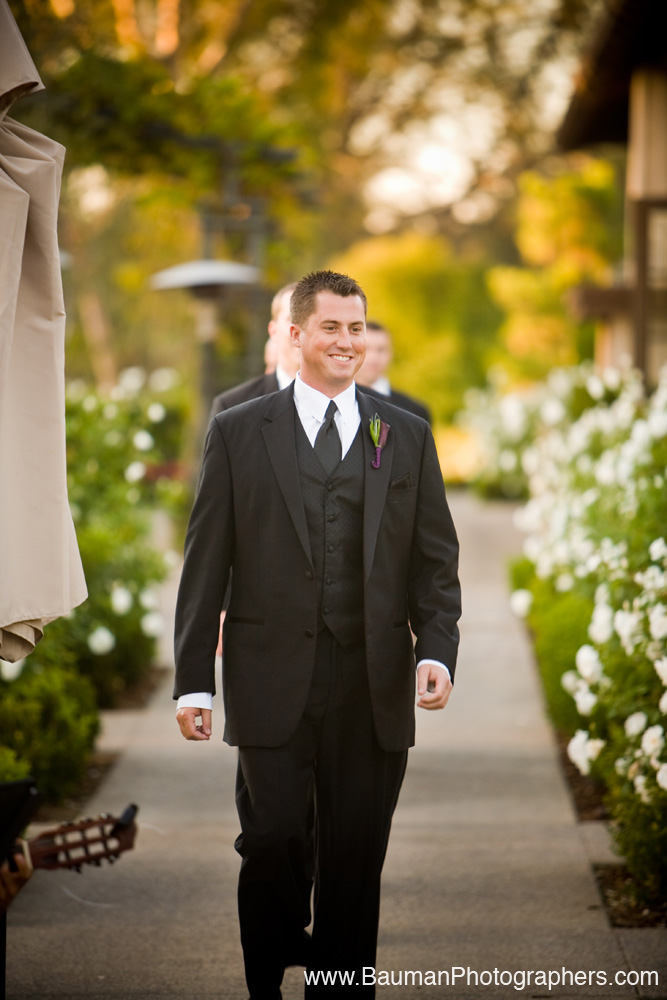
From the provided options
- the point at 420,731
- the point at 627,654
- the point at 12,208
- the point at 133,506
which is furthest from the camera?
the point at 133,506

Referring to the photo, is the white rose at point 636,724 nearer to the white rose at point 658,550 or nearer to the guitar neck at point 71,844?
the white rose at point 658,550

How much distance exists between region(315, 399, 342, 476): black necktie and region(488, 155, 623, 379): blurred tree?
17.8m

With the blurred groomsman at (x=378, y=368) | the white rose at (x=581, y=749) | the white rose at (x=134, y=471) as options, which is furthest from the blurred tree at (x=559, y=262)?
the white rose at (x=581, y=749)

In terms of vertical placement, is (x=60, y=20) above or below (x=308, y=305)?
above

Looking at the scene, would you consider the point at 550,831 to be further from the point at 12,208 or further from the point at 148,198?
the point at 148,198

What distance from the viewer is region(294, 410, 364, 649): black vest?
11.0ft

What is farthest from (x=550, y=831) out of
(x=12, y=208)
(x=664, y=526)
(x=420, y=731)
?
(x=12, y=208)

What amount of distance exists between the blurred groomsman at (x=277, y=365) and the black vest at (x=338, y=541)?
1.18 meters

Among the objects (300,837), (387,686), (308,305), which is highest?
(308,305)

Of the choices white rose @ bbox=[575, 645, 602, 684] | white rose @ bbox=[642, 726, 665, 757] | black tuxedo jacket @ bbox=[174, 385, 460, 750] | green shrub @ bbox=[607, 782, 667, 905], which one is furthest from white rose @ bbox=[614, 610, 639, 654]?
black tuxedo jacket @ bbox=[174, 385, 460, 750]

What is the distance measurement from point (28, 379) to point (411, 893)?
100 inches

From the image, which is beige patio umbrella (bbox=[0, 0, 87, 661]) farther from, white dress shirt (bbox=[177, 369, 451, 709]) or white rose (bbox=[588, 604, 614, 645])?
white rose (bbox=[588, 604, 614, 645])

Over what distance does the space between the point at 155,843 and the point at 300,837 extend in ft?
7.02

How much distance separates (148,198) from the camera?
12578 mm
